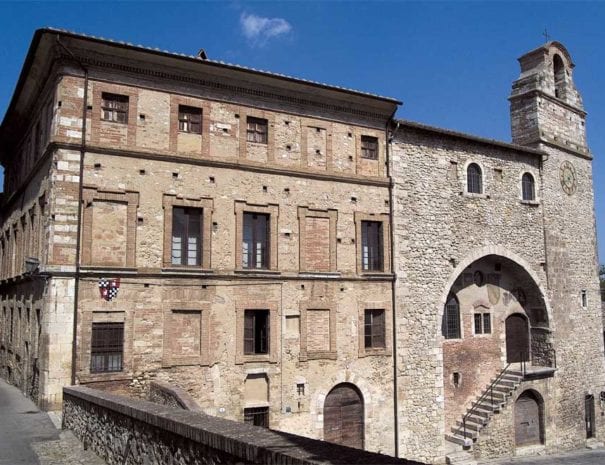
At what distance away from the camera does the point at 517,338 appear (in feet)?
75.6

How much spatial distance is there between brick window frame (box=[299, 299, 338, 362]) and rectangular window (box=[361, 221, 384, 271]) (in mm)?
1995

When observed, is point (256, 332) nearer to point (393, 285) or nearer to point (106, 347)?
point (106, 347)

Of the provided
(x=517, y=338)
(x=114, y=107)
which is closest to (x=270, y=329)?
(x=114, y=107)

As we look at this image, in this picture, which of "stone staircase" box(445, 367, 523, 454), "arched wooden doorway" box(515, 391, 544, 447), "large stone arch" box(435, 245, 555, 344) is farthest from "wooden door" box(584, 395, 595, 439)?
"stone staircase" box(445, 367, 523, 454)

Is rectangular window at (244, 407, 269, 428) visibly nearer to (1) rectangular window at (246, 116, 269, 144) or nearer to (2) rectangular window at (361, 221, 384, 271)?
(2) rectangular window at (361, 221, 384, 271)

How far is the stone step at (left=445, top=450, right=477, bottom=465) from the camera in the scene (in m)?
18.8

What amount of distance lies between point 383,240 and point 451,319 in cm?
491

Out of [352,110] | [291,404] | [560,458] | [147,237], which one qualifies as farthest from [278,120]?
[560,458]

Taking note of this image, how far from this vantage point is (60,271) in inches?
540

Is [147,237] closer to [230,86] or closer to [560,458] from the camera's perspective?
[230,86]

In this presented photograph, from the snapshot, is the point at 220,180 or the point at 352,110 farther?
the point at 352,110

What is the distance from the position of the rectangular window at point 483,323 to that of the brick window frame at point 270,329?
9344mm

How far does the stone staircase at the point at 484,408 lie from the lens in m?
19.6

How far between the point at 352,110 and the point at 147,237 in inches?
318
